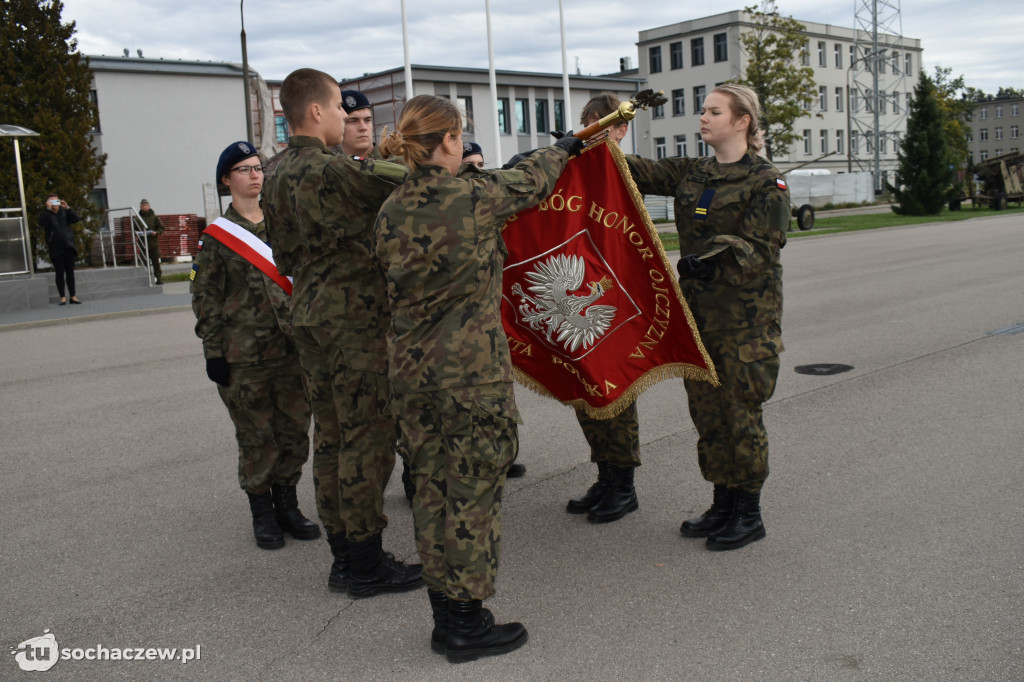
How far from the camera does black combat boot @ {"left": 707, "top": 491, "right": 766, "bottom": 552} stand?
409 centimetres

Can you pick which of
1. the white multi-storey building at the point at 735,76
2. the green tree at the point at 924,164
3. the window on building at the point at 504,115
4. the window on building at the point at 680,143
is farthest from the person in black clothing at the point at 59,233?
the window on building at the point at 680,143

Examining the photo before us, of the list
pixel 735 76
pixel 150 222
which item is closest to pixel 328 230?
pixel 150 222

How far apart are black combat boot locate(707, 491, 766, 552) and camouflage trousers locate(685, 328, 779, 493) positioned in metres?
0.06

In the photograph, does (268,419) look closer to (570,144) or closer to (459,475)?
(459,475)

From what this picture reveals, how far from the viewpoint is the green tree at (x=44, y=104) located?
757 inches

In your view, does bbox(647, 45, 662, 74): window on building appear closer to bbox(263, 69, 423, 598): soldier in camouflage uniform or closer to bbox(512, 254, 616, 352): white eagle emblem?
bbox(512, 254, 616, 352): white eagle emblem

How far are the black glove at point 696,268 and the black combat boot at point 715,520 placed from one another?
1.06 meters

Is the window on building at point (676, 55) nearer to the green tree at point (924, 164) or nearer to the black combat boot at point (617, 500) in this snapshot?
the green tree at point (924, 164)

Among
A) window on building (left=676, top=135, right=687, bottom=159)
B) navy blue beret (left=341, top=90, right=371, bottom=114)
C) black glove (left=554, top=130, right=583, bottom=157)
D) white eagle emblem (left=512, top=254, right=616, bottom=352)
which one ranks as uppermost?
window on building (left=676, top=135, right=687, bottom=159)

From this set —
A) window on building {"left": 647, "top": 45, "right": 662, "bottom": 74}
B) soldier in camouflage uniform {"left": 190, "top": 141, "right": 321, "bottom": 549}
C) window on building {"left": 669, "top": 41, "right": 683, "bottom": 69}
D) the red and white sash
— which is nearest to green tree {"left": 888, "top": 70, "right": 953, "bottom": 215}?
window on building {"left": 669, "top": 41, "right": 683, "bottom": 69}

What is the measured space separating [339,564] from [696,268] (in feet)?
6.79

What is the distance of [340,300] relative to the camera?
3.60 metres

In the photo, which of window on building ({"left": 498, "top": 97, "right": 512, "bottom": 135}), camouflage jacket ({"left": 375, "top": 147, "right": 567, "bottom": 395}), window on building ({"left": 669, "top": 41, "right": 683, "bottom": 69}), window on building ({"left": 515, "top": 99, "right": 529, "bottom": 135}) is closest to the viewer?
camouflage jacket ({"left": 375, "top": 147, "right": 567, "bottom": 395})

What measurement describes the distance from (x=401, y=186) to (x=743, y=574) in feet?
7.20
